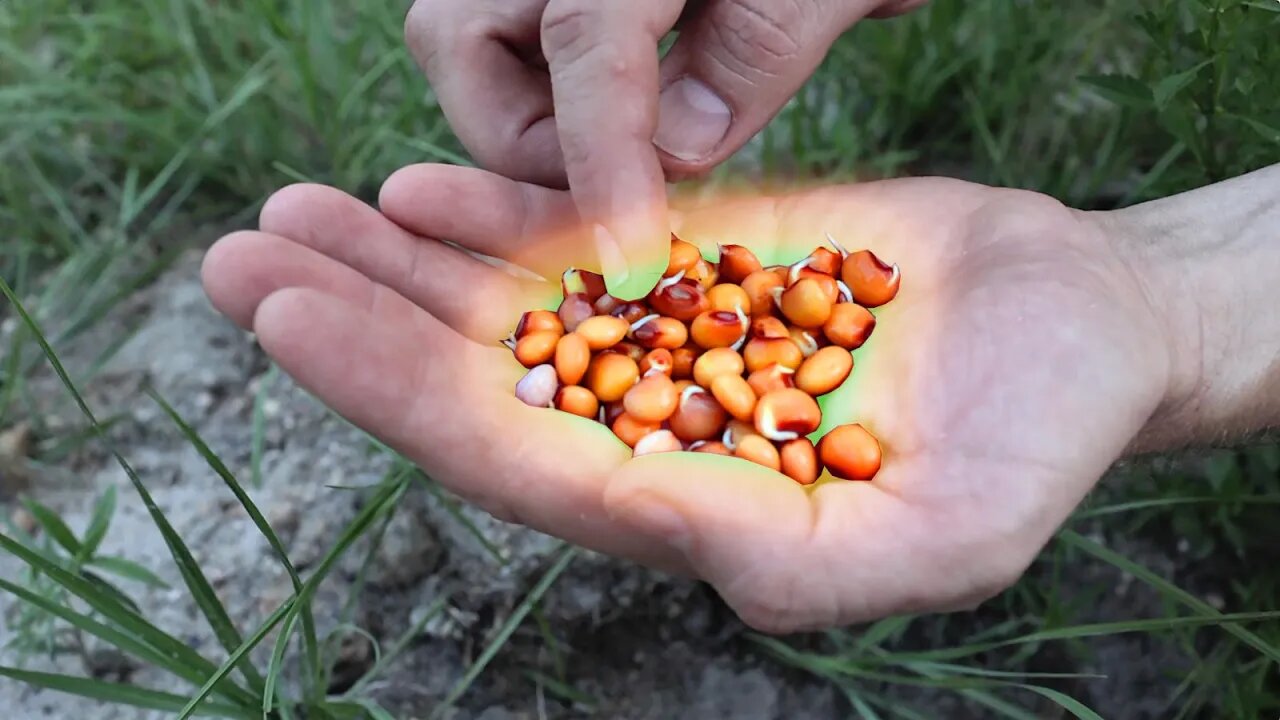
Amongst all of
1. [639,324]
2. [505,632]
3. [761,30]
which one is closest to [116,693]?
[505,632]

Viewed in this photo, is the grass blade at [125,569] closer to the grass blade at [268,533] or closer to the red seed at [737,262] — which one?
the grass blade at [268,533]

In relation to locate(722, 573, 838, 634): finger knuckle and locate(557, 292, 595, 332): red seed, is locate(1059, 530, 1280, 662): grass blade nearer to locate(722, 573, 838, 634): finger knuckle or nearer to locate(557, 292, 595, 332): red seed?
locate(722, 573, 838, 634): finger knuckle

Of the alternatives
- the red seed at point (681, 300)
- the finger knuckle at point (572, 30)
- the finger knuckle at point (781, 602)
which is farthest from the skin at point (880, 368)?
the finger knuckle at point (572, 30)

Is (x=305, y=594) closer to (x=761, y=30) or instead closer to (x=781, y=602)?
(x=781, y=602)

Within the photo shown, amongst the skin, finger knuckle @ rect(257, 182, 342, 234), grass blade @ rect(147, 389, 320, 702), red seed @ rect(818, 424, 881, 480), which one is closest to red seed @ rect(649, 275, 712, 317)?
the skin

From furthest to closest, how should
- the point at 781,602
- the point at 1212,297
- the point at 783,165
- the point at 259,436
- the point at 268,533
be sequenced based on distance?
Answer: 1. the point at 783,165
2. the point at 259,436
3. the point at 1212,297
4. the point at 268,533
5. the point at 781,602

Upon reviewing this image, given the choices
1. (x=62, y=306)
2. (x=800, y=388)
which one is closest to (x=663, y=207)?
(x=800, y=388)

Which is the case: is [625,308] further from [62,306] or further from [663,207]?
[62,306]
